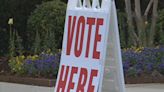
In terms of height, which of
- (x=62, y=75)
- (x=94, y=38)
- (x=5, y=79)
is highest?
(x=94, y=38)

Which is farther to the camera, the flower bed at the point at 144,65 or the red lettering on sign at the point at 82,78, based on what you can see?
the flower bed at the point at 144,65

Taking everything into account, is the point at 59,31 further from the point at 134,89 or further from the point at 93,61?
the point at 93,61

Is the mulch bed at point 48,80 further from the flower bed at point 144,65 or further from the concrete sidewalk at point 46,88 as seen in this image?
the concrete sidewalk at point 46,88

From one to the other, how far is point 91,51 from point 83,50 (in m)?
0.14

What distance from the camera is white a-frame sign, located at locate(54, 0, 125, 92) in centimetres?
631

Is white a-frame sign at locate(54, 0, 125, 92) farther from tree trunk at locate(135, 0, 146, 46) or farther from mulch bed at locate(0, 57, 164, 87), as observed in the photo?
tree trunk at locate(135, 0, 146, 46)

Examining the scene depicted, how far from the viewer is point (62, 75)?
6695 millimetres

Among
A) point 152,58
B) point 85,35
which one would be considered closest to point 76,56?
point 85,35

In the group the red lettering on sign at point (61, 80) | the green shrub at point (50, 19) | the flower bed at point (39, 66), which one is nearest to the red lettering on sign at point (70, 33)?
the red lettering on sign at point (61, 80)

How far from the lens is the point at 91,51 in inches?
253

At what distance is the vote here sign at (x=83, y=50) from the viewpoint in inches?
249

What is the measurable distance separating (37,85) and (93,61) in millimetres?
6053

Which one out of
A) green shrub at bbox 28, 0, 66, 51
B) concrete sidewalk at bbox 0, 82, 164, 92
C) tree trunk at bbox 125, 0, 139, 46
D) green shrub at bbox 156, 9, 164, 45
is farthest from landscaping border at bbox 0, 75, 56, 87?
green shrub at bbox 156, 9, 164, 45

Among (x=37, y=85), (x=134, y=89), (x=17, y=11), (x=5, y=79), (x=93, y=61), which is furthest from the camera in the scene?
(x=17, y=11)
